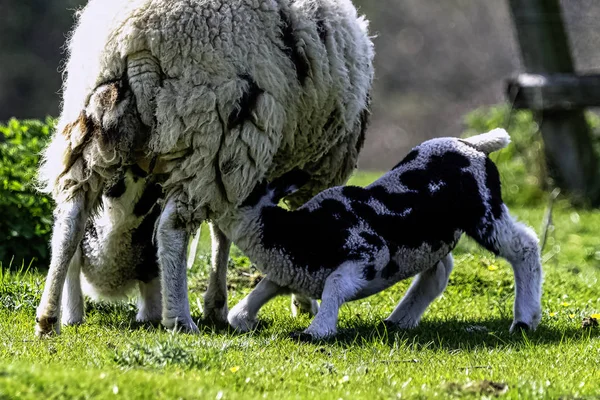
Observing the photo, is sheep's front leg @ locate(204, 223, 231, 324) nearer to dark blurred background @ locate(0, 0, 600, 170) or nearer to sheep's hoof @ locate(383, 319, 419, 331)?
sheep's hoof @ locate(383, 319, 419, 331)

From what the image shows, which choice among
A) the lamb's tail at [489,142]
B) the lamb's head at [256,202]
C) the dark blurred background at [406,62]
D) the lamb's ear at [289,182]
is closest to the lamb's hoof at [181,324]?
the lamb's head at [256,202]

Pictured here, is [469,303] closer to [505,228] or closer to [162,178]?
[505,228]

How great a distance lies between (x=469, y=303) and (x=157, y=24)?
9.87ft

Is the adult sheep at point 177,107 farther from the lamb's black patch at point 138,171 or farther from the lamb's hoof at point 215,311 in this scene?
the lamb's hoof at point 215,311

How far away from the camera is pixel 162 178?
544cm

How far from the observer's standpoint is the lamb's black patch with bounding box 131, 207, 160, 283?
5879 millimetres

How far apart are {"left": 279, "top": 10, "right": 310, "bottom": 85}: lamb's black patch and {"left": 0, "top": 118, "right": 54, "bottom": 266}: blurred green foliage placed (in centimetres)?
285

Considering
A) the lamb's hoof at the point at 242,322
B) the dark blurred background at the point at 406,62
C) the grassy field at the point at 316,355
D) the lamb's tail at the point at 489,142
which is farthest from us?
the dark blurred background at the point at 406,62

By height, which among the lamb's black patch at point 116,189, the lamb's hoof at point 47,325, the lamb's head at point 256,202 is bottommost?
the lamb's hoof at point 47,325

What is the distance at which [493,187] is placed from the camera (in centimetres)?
579

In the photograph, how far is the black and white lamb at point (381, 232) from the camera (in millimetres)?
5395

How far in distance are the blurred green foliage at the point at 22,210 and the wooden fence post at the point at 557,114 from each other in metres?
5.49

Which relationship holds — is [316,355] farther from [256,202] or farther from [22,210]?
[22,210]

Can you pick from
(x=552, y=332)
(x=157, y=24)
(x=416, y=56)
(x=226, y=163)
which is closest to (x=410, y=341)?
(x=552, y=332)
